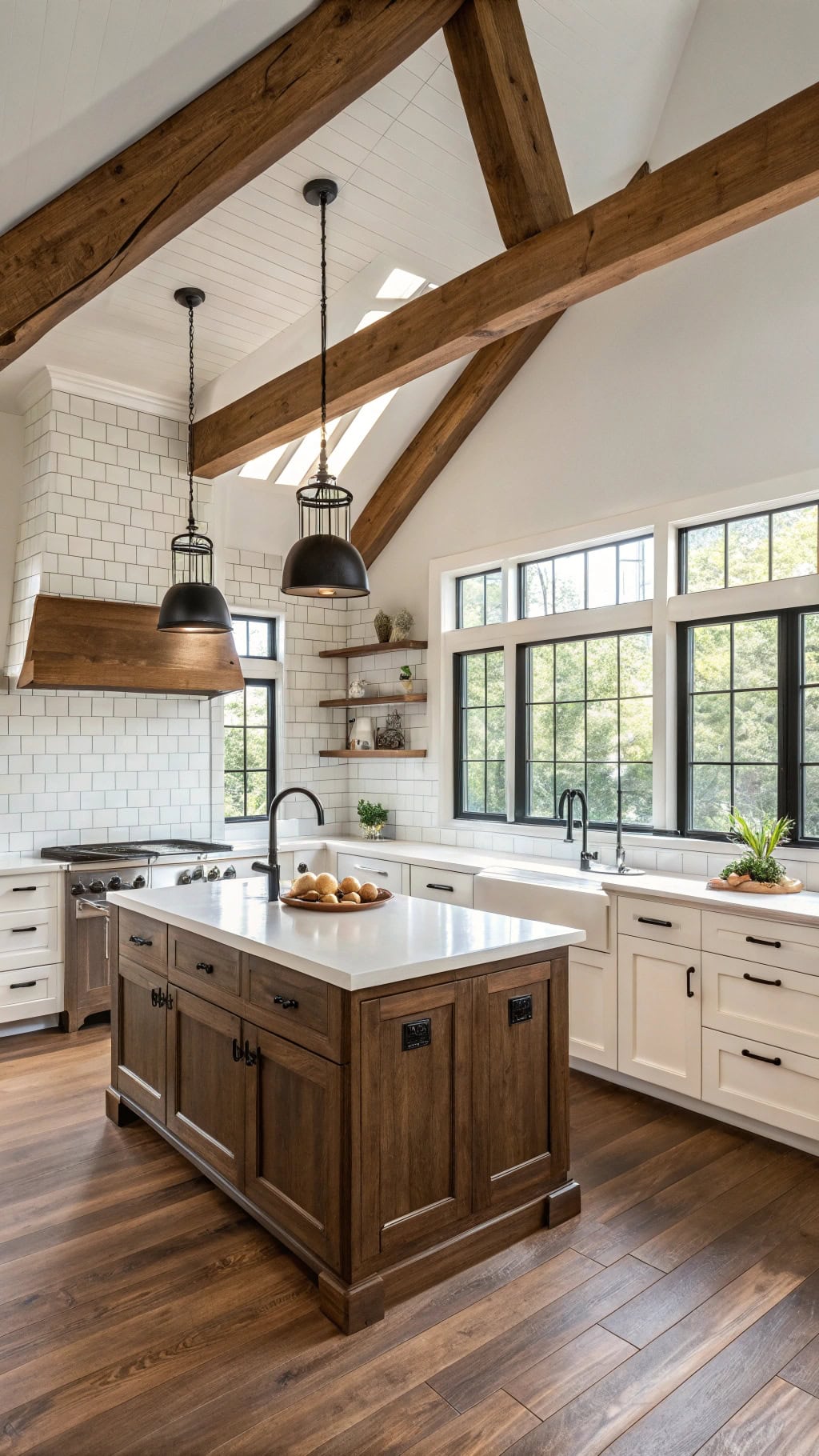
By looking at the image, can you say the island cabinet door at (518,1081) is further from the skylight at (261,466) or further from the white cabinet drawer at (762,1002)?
the skylight at (261,466)

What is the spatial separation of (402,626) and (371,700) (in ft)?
1.82

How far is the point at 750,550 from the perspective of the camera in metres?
4.30

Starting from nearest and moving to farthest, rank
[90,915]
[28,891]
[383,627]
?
[28,891] → [90,915] → [383,627]

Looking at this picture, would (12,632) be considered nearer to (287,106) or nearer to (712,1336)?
(287,106)

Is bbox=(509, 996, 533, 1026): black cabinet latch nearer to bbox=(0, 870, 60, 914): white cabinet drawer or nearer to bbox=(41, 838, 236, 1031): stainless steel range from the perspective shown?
bbox=(41, 838, 236, 1031): stainless steel range

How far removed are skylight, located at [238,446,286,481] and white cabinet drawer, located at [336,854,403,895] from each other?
8.70 ft

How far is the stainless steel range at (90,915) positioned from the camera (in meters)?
4.90

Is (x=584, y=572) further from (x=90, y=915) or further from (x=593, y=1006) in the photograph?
(x=90, y=915)

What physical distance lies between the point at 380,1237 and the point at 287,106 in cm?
354

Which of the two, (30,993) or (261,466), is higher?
(261,466)

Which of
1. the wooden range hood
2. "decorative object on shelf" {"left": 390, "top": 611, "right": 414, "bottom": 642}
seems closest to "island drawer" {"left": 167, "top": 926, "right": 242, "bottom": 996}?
the wooden range hood

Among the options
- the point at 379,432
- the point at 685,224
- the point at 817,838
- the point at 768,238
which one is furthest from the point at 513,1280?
the point at 379,432

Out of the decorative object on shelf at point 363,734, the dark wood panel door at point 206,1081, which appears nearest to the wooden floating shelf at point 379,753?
the decorative object on shelf at point 363,734

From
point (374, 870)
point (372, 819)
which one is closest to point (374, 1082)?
point (374, 870)
